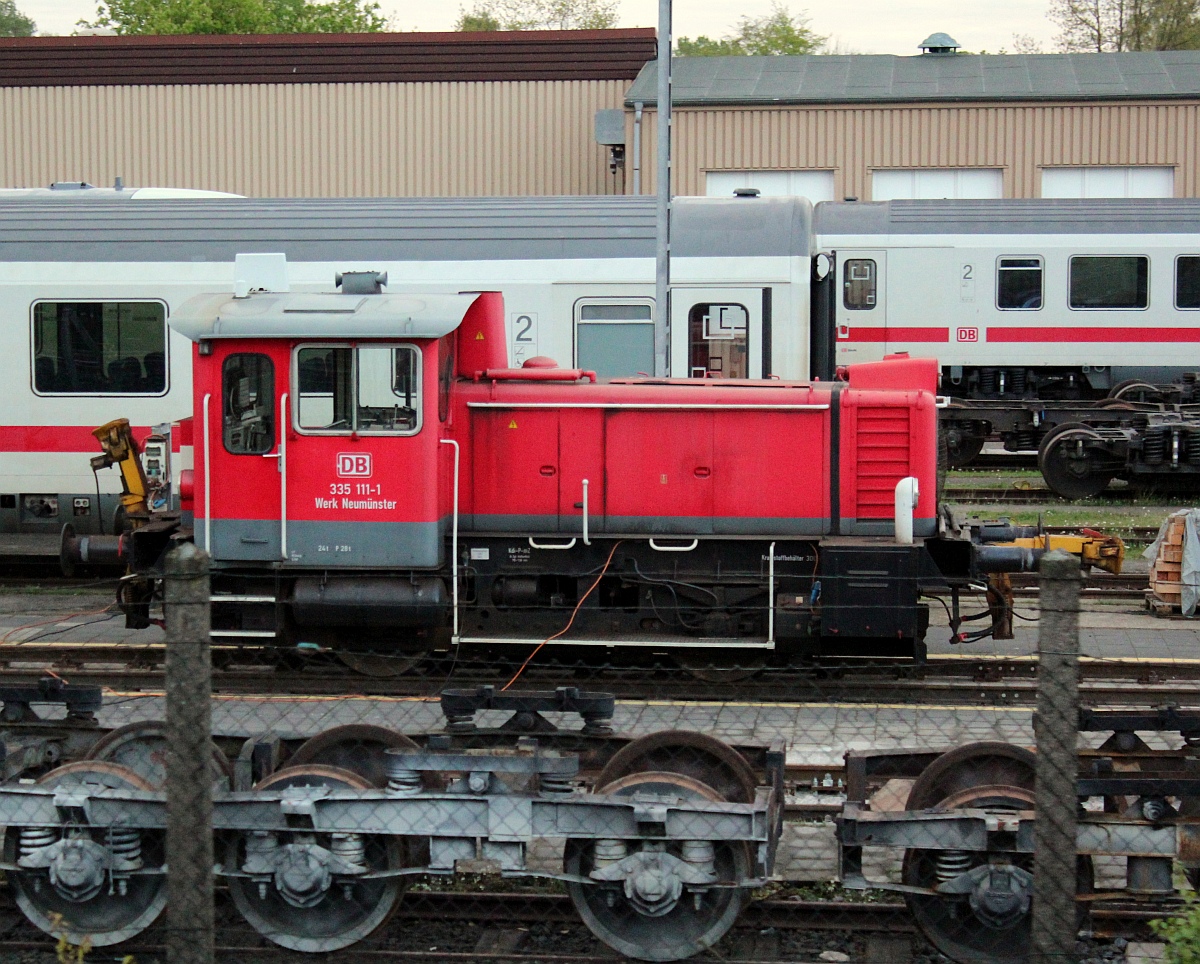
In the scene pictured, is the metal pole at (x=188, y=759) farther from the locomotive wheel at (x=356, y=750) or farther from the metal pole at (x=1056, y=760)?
the metal pole at (x=1056, y=760)

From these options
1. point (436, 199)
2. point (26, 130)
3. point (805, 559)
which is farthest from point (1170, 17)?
point (805, 559)

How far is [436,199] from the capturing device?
14.8 metres

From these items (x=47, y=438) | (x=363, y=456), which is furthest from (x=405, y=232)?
(x=363, y=456)

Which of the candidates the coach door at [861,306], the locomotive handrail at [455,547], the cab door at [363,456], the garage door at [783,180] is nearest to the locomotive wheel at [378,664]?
the locomotive handrail at [455,547]

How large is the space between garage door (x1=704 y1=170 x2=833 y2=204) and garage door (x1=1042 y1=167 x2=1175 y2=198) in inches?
176

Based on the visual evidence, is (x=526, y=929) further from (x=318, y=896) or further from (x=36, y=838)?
(x=36, y=838)

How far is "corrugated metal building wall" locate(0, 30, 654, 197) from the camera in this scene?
98.9 feet

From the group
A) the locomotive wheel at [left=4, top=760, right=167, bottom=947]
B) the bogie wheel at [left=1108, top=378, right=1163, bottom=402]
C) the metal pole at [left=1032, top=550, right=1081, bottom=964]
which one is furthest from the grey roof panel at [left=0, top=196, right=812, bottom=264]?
the metal pole at [left=1032, top=550, right=1081, bottom=964]

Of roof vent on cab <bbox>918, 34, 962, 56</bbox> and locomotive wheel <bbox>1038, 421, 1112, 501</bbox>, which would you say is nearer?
locomotive wheel <bbox>1038, 421, 1112, 501</bbox>

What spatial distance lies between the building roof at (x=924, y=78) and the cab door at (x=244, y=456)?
62.8 feet

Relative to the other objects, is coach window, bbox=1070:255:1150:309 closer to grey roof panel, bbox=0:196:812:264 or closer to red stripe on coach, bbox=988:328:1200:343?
red stripe on coach, bbox=988:328:1200:343

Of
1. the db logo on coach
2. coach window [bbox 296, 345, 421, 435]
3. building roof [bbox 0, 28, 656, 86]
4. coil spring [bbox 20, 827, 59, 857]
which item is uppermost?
building roof [bbox 0, 28, 656, 86]

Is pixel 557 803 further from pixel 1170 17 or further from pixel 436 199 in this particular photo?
pixel 1170 17

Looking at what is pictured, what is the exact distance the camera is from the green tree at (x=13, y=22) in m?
96.6
